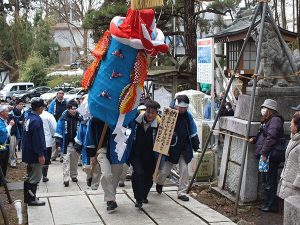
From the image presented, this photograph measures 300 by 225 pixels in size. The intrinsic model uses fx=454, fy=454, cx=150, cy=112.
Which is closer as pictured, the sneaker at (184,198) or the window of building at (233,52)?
the sneaker at (184,198)

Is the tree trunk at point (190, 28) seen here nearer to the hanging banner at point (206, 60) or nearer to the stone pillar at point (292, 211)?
the hanging banner at point (206, 60)

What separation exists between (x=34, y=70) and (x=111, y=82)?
38.3 meters

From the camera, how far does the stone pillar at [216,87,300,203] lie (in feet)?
24.6

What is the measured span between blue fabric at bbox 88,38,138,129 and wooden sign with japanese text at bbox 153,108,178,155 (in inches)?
36.2

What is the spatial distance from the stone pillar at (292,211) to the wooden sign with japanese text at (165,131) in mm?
3026

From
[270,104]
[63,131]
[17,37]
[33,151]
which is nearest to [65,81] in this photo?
[17,37]

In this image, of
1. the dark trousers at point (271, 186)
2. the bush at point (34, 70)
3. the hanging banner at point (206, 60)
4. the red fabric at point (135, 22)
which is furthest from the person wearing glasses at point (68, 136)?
the bush at point (34, 70)

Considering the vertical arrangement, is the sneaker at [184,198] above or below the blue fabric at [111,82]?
below

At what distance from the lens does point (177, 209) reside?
Answer: 23.1 ft

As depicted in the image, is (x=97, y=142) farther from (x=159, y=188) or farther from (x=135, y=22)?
(x=135, y=22)

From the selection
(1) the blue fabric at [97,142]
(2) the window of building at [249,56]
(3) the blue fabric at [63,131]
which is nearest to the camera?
(1) the blue fabric at [97,142]

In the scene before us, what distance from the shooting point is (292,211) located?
168 inches

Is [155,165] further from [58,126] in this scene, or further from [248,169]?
[58,126]

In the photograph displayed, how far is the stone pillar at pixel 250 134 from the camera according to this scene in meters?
7.48
